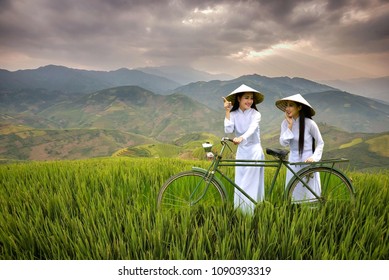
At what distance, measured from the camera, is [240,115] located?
3.34 metres

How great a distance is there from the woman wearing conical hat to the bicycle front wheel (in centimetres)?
101

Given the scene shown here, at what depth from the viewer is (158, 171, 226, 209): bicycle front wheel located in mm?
2791

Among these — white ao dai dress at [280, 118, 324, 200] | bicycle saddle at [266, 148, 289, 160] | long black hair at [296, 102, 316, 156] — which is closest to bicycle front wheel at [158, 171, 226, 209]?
bicycle saddle at [266, 148, 289, 160]

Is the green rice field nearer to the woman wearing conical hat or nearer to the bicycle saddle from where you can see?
the woman wearing conical hat

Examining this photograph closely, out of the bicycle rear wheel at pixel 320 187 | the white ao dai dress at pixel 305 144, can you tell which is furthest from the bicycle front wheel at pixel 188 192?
the white ao dai dress at pixel 305 144

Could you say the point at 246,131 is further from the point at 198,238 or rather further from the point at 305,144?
the point at 198,238

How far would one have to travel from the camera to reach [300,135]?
3.12 metres

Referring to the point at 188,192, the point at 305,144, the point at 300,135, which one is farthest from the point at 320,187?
the point at 188,192

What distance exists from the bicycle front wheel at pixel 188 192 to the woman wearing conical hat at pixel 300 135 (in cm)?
101

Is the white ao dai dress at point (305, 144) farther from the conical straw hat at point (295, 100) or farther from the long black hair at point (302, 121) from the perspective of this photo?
the conical straw hat at point (295, 100)

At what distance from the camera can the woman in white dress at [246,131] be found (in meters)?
3.18

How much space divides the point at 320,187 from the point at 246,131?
1149 mm
